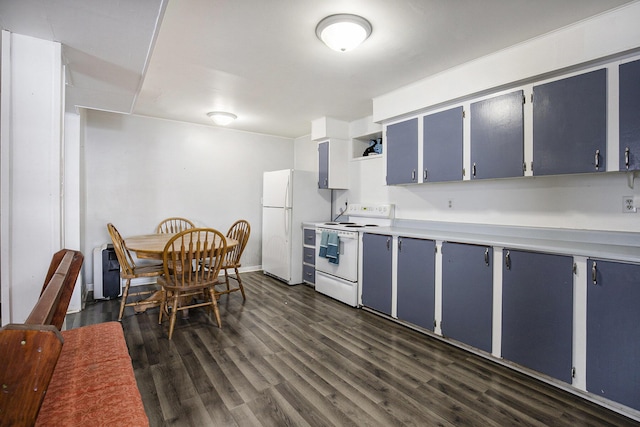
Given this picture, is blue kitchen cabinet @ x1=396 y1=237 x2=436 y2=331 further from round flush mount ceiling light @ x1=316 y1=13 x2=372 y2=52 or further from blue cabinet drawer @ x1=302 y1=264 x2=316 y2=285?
round flush mount ceiling light @ x1=316 y1=13 x2=372 y2=52

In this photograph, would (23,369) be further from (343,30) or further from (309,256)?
(309,256)

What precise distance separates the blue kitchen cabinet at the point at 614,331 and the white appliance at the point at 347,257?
2.05m

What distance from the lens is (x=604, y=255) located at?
1856 mm

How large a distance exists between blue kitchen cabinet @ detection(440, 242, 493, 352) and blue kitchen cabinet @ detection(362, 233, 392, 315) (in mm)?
647

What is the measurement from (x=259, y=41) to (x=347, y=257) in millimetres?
2429

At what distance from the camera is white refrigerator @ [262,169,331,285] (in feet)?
14.9

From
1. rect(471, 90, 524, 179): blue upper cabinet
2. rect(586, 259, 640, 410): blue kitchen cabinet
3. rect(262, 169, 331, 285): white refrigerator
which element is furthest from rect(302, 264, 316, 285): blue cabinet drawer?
rect(586, 259, 640, 410): blue kitchen cabinet

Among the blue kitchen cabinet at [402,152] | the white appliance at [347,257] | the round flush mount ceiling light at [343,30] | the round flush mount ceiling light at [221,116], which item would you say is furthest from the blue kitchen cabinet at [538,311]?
the round flush mount ceiling light at [221,116]

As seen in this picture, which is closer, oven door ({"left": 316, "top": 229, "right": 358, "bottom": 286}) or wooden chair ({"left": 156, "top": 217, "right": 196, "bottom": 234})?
oven door ({"left": 316, "top": 229, "right": 358, "bottom": 286})

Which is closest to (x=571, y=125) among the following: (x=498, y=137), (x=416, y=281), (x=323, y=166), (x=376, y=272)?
(x=498, y=137)

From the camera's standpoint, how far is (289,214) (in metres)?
4.52

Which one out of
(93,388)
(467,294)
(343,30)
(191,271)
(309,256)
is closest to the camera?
(93,388)

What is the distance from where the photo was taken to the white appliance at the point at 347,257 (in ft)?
11.8

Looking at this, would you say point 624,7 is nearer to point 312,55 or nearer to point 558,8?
point 558,8
